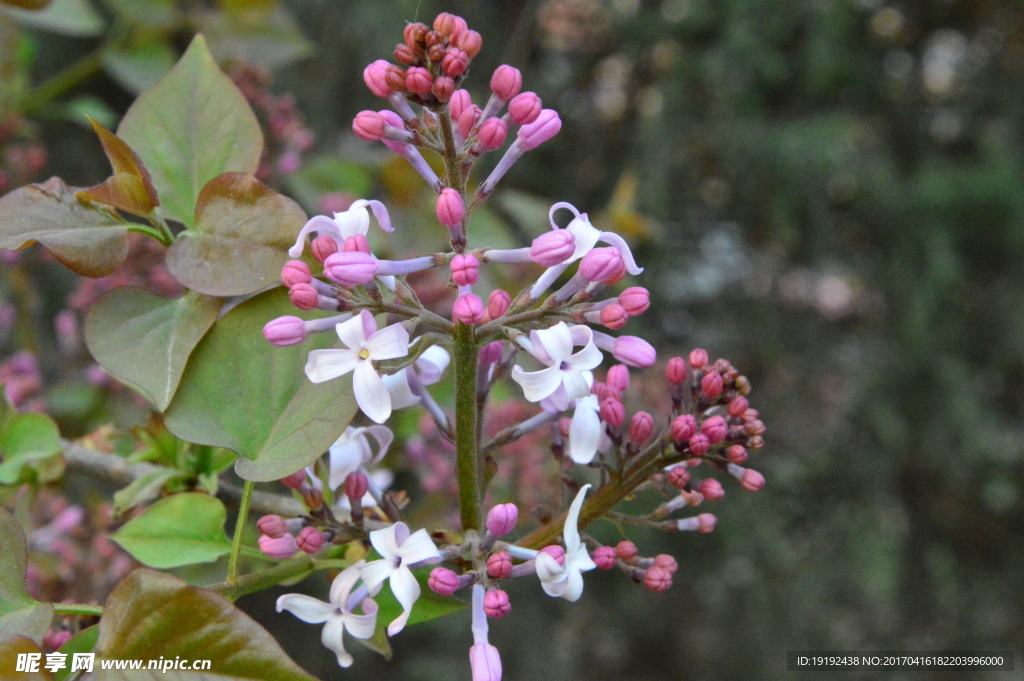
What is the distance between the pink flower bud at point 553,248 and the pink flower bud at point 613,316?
0.03m

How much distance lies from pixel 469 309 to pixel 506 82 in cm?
11

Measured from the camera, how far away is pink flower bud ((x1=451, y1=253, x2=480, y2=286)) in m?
0.32

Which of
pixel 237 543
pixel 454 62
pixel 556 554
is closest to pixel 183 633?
pixel 237 543

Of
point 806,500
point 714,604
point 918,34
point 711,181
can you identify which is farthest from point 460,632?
point 918,34

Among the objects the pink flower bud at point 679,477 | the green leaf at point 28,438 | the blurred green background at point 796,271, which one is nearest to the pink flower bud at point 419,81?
the pink flower bud at point 679,477

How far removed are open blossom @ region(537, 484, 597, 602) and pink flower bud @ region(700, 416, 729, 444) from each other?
0.07m

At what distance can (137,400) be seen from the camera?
777mm

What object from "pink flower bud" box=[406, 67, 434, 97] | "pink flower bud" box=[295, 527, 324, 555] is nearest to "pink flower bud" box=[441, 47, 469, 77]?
"pink flower bud" box=[406, 67, 434, 97]

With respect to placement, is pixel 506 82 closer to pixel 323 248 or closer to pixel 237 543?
pixel 323 248

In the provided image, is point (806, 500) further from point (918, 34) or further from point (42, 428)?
point (42, 428)

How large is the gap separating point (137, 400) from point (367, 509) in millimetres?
475

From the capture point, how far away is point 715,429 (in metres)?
0.35

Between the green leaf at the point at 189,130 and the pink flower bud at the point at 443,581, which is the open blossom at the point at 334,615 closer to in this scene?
the pink flower bud at the point at 443,581

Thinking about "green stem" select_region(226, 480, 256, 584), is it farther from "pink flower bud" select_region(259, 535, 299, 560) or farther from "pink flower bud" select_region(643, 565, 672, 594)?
"pink flower bud" select_region(643, 565, 672, 594)
